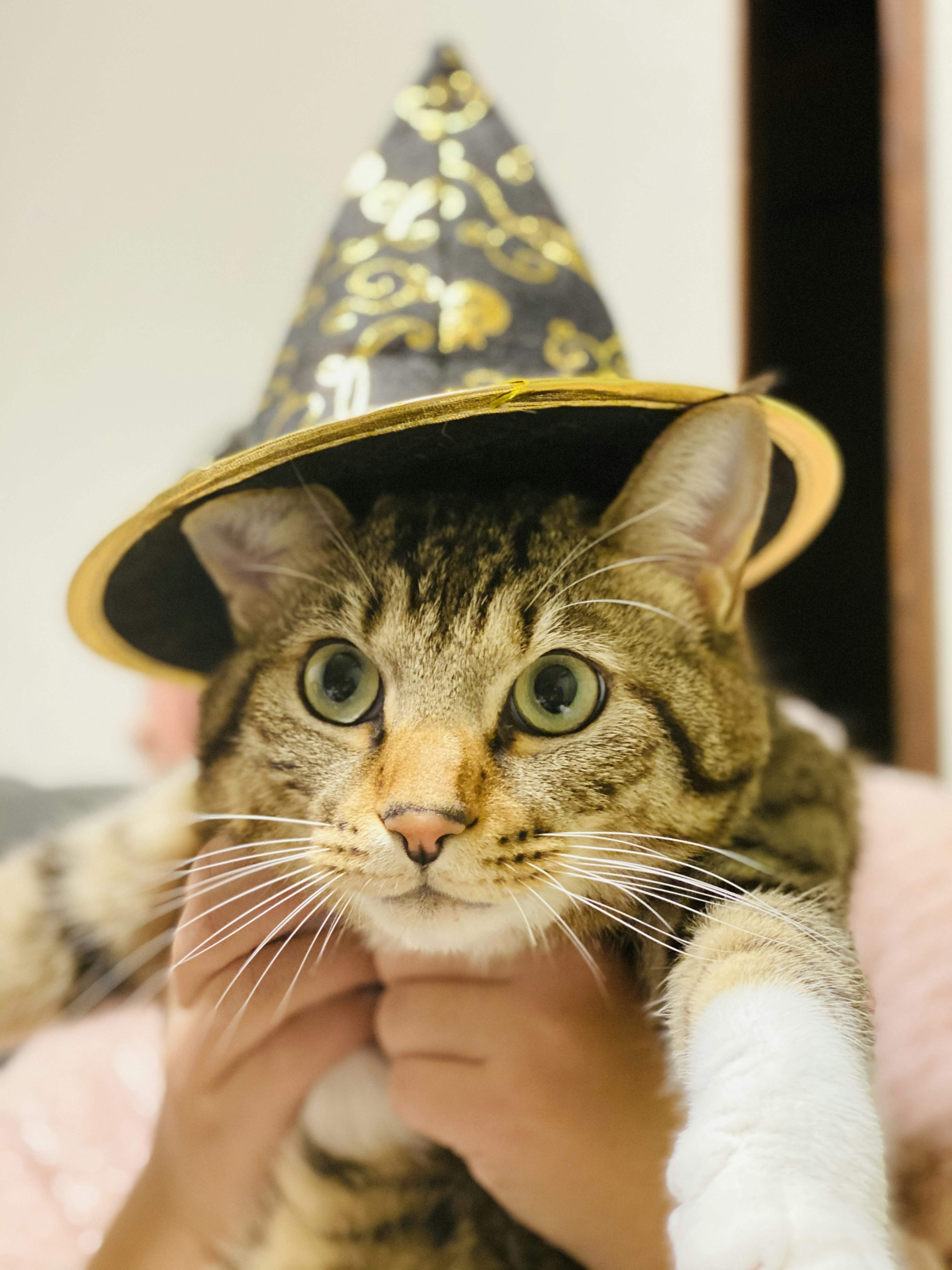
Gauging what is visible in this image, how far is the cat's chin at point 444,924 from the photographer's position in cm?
44

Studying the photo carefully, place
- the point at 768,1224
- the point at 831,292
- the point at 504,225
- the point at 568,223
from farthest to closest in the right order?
the point at 831,292 → the point at 568,223 → the point at 504,225 → the point at 768,1224

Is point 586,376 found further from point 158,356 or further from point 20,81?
point 20,81

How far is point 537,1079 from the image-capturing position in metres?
0.50

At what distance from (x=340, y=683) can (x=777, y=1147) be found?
310mm

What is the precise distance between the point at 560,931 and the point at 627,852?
0.07 meters

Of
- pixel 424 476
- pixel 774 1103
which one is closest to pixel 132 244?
pixel 424 476

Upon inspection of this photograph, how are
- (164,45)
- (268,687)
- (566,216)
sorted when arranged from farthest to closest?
(566,216), (164,45), (268,687)

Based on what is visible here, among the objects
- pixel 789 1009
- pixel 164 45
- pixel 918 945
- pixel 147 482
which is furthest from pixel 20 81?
pixel 918 945

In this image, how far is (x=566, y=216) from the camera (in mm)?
805

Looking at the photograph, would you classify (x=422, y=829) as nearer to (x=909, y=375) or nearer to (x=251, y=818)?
(x=251, y=818)

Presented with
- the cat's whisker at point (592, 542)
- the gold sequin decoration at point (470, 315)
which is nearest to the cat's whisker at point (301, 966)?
the cat's whisker at point (592, 542)

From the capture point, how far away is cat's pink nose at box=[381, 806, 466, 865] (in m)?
0.41

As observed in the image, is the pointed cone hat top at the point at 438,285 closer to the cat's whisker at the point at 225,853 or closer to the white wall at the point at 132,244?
the white wall at the point at 132,244

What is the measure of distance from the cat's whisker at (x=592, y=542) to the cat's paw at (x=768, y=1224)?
0.93ft
